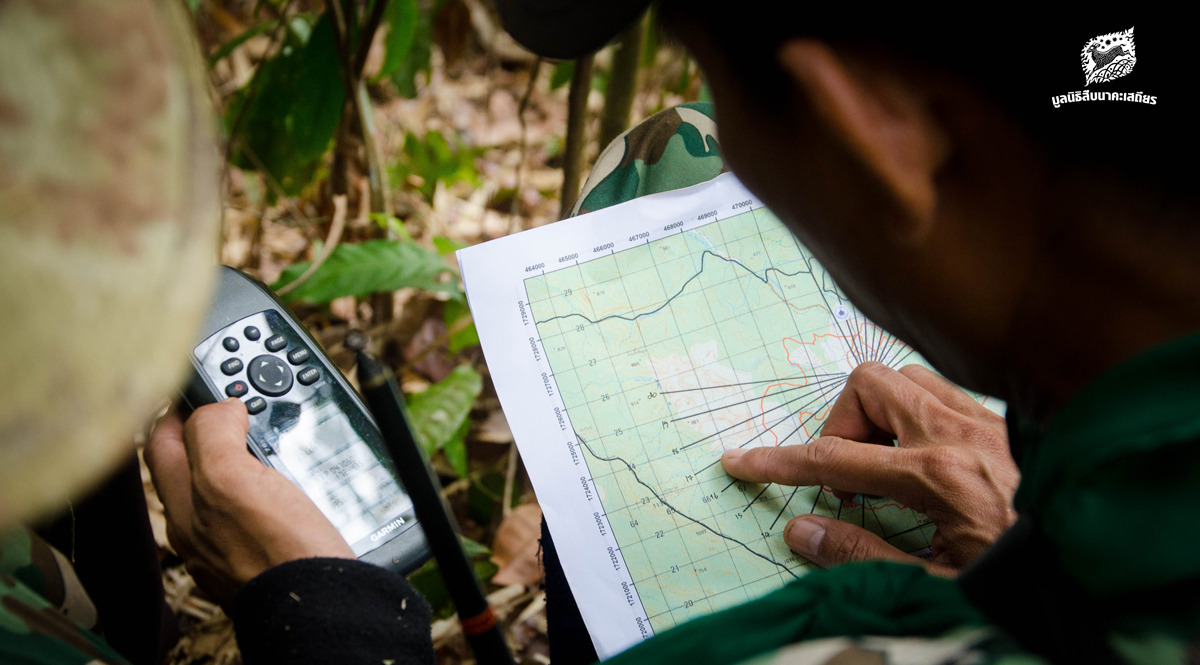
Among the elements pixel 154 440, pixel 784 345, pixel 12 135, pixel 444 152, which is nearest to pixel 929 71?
pixel 12 135

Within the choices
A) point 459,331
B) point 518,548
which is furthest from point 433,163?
point 518,548

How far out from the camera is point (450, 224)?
1.58 metres

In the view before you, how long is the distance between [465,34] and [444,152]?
8.6 inches

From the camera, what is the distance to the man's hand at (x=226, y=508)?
0.49 meters

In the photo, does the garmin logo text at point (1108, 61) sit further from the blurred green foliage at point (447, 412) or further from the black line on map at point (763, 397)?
the blurred green foliage at point (447, 412)

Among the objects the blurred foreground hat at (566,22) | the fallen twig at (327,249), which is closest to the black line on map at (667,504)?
the blurred foreground hat at (566,22)

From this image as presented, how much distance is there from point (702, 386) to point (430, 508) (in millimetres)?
341

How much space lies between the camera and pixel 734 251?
0.71 metres

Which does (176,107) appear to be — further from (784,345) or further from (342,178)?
(342,178)

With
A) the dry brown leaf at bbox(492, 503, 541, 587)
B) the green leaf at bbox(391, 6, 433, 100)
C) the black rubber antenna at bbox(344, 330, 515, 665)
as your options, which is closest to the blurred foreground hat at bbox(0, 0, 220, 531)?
the black rubber antenna at bbox(344, 330, 515, 665)

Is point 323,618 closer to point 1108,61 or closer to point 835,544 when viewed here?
point 835,544

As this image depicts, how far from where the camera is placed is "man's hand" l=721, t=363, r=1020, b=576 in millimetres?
537

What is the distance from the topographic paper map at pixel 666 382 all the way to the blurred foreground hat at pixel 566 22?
27 cm

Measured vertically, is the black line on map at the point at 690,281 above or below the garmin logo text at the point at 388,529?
above
